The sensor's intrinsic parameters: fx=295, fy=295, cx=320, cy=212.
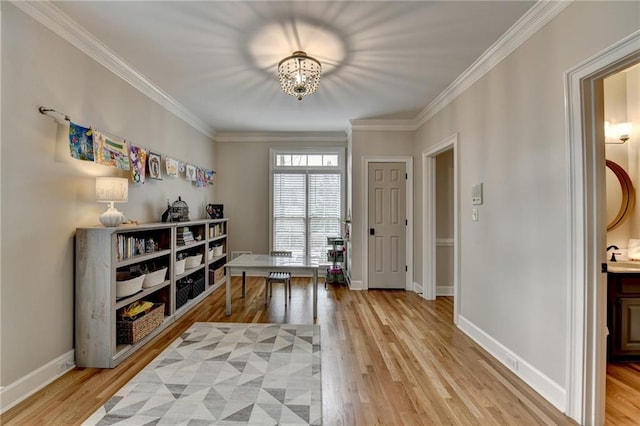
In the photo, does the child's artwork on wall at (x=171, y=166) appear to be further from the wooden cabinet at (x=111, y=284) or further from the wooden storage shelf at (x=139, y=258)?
the wooden storage shelf at (x=139, y=258)

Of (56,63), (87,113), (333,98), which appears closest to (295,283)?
(333,98)

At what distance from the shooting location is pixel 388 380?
7.47 feet

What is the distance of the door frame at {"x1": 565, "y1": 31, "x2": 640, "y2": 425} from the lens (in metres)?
1.81

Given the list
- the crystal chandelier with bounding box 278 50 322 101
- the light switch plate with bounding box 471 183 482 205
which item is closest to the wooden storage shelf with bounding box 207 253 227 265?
the crystal chandelier with bounding box 278 50 322 101

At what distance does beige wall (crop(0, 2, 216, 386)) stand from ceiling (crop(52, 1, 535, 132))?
0.37 m

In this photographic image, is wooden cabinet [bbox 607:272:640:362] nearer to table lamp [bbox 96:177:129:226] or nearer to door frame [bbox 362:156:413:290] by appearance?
door frame [bbox 362:156:413:290]

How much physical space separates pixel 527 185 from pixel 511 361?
1.44 metres

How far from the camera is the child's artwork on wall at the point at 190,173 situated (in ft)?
15.1

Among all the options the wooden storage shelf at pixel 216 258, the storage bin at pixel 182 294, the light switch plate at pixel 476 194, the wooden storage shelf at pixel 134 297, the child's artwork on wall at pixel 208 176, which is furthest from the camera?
the child's artwork on wall at pixel 208 176

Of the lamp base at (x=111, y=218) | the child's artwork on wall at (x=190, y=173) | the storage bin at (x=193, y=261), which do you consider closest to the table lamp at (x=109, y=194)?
the lamp base at (x=111, y=218)

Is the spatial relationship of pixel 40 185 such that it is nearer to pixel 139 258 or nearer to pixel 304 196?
pixel 139 258

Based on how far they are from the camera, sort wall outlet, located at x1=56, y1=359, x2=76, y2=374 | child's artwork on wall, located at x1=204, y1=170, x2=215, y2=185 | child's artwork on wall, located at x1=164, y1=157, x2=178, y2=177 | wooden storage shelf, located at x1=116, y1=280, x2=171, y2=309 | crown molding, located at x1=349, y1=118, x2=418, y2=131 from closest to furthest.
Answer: wall outlet, located at x1=56, y1=359, x2=76, y2=374
wooden storage shelf, located at x1=116, y1=280, x2=171, y2=309
child's artwork on wall, located at x1=164, y1=157, x2=178, y2=177
crown molding, located at x1=349, y1=118, x2=418, y2=131
child's artwork on wall, located at x1=204, y1=170, x2=215, y2=185

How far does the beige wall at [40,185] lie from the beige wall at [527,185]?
3.65m

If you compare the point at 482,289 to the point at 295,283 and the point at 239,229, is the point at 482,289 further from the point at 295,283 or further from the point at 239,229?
the point at 239,229
